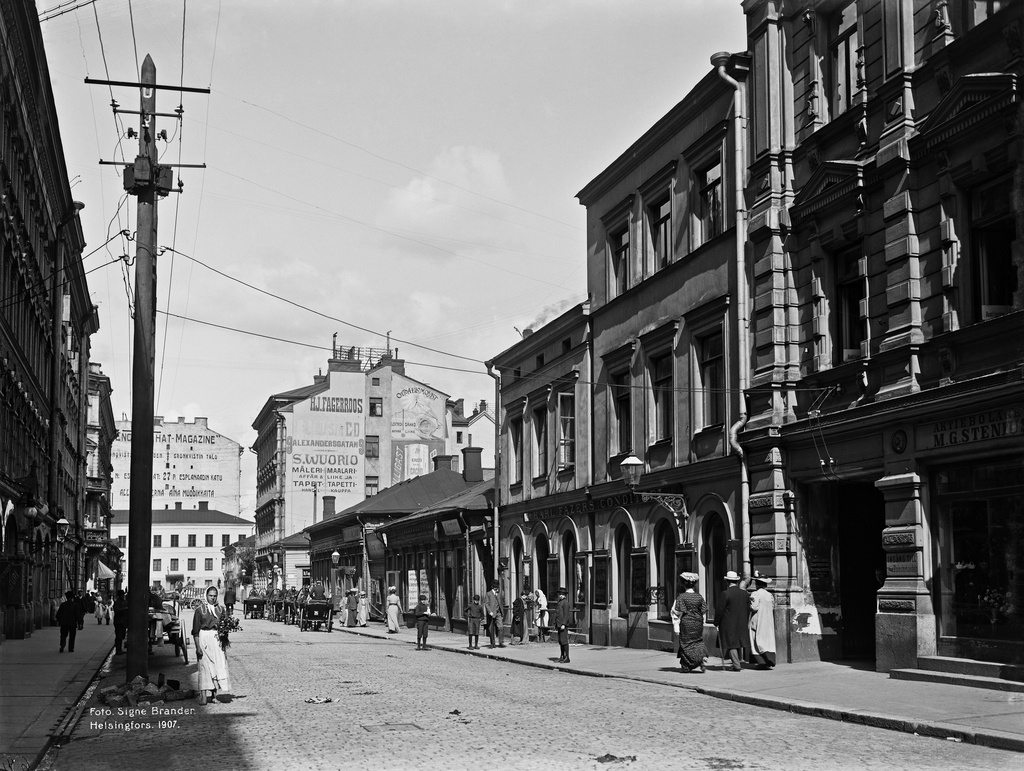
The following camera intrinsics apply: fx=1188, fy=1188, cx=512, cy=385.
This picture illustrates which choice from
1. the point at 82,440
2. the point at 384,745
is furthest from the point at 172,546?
the point at 384,745

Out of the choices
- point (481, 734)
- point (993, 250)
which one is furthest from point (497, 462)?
point (481, 734)

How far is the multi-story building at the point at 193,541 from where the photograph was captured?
122688 millimetres

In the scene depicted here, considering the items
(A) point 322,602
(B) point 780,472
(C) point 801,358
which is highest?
(C) point 801,358

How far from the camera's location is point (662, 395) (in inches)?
1054

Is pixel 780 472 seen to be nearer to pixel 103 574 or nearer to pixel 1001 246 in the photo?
pixel 1001 246

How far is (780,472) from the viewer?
838 inches

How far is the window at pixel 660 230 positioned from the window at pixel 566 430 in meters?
5.94

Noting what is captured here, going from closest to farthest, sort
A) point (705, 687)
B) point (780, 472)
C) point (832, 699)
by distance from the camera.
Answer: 1. point (832, 699)
2. point (705, 687)
3. point (780, 472)

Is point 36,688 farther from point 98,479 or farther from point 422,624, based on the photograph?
point 98,479

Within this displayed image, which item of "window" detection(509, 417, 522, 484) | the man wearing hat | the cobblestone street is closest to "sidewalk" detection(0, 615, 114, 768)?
the cobblestone street

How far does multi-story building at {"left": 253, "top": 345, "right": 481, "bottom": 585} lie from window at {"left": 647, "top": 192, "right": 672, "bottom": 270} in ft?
187

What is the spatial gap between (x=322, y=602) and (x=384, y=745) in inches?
1331

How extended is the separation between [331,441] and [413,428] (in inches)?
234

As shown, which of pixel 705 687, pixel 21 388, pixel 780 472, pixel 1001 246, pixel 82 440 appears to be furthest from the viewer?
pixel 82 440
